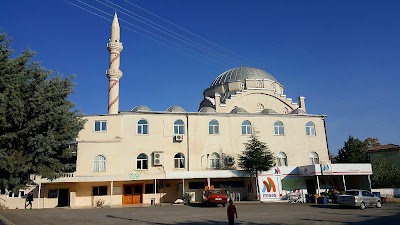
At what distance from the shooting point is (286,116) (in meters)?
34.9

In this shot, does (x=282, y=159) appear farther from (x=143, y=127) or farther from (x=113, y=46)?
(x=113, y=46)

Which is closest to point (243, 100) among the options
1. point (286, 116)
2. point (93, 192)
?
point (286, 116)

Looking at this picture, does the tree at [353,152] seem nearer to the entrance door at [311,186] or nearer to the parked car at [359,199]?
the entrance door at [311,186]

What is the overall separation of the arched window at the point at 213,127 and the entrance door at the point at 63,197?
45.6 feet

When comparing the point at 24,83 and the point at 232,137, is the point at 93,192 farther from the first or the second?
the point at 24,83

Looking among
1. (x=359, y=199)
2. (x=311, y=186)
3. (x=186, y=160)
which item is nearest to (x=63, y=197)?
(x=186, y=160)

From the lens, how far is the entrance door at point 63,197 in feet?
97.8

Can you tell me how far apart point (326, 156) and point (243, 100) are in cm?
1108

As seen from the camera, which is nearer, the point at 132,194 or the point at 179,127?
the point at 132,194

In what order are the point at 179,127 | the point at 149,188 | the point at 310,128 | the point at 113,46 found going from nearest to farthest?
the point at 149,188
the point at 179,127
the point at 310,128
the point at 113,46

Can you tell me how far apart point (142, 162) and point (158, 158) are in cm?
153

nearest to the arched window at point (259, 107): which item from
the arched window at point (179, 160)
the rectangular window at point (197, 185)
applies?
the arched window at point (179, 160)

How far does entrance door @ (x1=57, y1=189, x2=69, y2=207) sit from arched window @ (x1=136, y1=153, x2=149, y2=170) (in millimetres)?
6505

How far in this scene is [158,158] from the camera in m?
30.6
